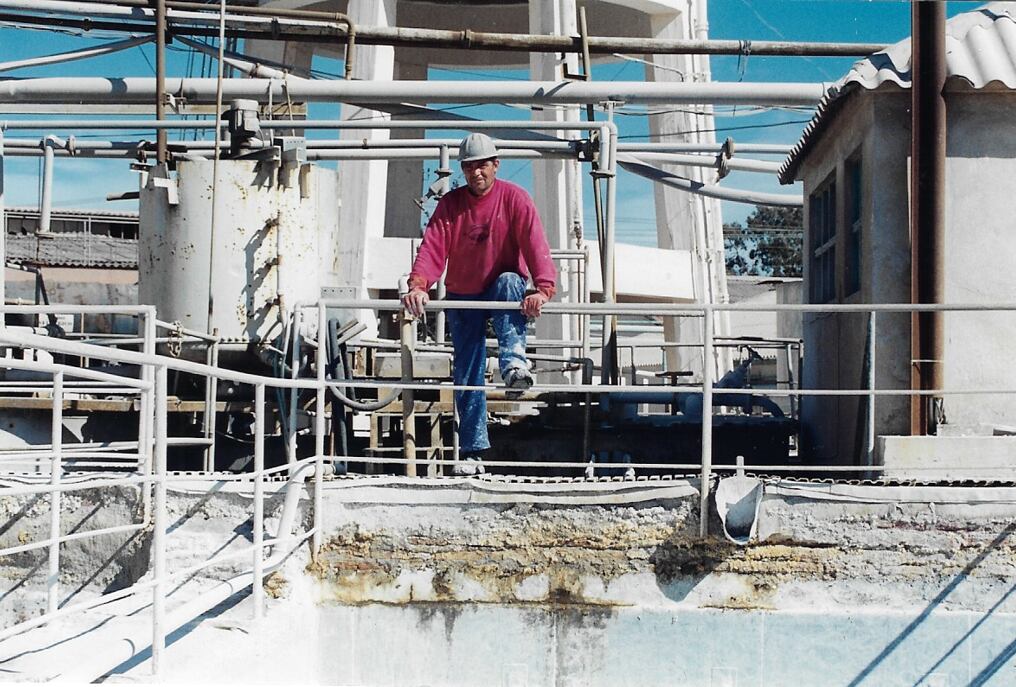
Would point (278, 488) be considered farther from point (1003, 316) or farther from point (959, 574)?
point (1003, 316)

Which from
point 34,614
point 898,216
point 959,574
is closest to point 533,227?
point 898,216

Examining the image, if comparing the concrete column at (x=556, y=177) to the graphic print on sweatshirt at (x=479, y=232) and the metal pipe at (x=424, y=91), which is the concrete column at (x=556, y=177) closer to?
the metal pipe at (x=424, y=91)

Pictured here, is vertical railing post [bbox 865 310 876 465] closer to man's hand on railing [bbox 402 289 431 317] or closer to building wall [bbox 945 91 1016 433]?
building wall [bbox 945 91 1016 433]

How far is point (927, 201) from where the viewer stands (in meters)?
7.58

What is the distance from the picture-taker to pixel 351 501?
23.1 ft

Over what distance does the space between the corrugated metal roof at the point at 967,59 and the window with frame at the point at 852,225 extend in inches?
18.2

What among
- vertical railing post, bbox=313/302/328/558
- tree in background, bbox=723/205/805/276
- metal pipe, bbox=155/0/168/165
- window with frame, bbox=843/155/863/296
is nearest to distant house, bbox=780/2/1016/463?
window with frame, bbox=843/155/863/296

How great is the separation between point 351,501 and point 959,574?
3252 millimetres

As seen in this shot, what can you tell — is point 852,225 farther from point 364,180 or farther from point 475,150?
point 364,180

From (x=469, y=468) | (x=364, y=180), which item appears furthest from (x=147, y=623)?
(x=364, y=180)

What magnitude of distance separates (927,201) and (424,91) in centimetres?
667

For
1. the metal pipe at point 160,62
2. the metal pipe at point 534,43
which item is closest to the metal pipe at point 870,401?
the metal pipe at point 160,62

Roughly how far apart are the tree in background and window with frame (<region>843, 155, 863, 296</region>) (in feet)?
164

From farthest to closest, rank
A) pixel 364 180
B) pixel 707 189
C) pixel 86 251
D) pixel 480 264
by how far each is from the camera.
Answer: pixel 86 251 < pixel 364 180 < pixel 707 189 < pixel 480 264
